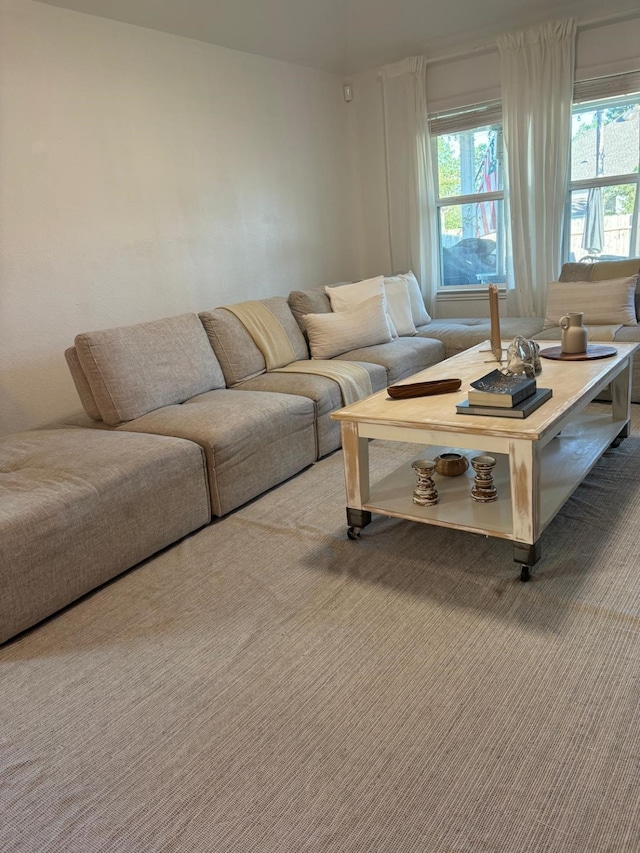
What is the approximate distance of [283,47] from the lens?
4.34 m

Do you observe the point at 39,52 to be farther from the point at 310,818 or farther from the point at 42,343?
the point at 310,818

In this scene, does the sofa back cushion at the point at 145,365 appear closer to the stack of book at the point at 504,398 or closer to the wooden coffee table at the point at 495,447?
the wooden coffee table at the point at 495,447

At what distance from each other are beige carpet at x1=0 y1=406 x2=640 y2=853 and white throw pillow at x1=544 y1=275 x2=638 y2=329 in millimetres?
1802

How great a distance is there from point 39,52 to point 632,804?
3625mm

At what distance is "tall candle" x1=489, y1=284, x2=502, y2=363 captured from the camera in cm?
270

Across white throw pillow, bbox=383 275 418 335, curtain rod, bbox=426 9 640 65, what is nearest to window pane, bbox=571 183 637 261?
curtain rod, bbox=426 9 640 65

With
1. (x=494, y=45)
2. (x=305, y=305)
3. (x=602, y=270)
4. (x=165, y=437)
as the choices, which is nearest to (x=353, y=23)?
(x=494, y=45)

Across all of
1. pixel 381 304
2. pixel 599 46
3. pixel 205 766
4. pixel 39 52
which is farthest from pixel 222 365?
pixel 599 46

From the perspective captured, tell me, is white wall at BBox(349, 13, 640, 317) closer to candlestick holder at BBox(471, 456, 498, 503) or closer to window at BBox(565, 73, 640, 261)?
window at BBox(565, 73, 640, 261)

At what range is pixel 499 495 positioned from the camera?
7.32 ft

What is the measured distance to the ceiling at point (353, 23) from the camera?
3.70 metres

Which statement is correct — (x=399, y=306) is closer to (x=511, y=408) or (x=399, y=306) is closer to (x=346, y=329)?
(x=346, y=329)

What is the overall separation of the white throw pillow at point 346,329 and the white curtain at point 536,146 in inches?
50.8

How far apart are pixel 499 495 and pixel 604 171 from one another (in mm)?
3204
